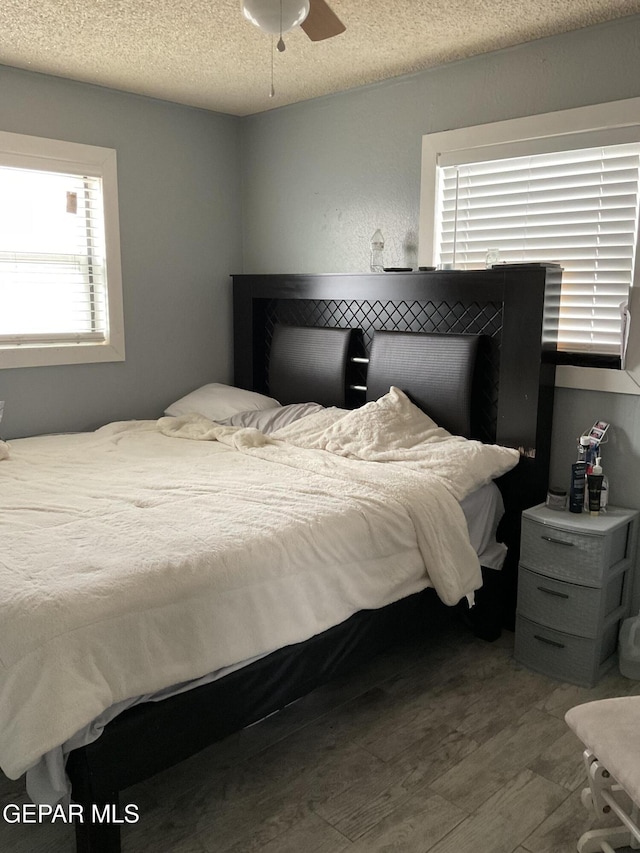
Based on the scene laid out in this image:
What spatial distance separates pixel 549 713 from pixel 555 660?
0.27m

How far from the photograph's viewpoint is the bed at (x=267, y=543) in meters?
1.74

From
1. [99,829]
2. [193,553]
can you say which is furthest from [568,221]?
[99,829]

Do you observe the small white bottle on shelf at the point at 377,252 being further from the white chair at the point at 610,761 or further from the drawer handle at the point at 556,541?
the white chair at the point at 610,761

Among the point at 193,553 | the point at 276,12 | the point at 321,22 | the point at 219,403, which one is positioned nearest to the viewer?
the point at 276,12

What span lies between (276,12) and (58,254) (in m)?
2.24

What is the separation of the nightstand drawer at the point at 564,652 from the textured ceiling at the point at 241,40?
238cm

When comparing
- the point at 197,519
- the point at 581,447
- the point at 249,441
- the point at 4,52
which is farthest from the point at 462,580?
the point at 4,52

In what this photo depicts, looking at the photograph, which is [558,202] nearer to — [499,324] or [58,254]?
[499,324]

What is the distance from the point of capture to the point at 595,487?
2.79 metres

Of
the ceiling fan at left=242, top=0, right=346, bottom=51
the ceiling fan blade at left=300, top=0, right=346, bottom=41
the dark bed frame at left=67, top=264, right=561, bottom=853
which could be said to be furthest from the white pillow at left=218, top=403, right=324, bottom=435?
the ceiling fan at left=242, top=0, right=346, bottom=51

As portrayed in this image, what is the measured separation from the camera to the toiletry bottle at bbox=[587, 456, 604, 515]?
2.78 m

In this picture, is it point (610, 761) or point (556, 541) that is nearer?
point (610, 761)

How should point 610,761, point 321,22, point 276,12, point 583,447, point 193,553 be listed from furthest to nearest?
1. point 583,447
2. point 321,22
3. point 193,553
4. point 276,12
5. point 610,761

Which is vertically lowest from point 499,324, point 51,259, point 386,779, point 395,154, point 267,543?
point 386,779
